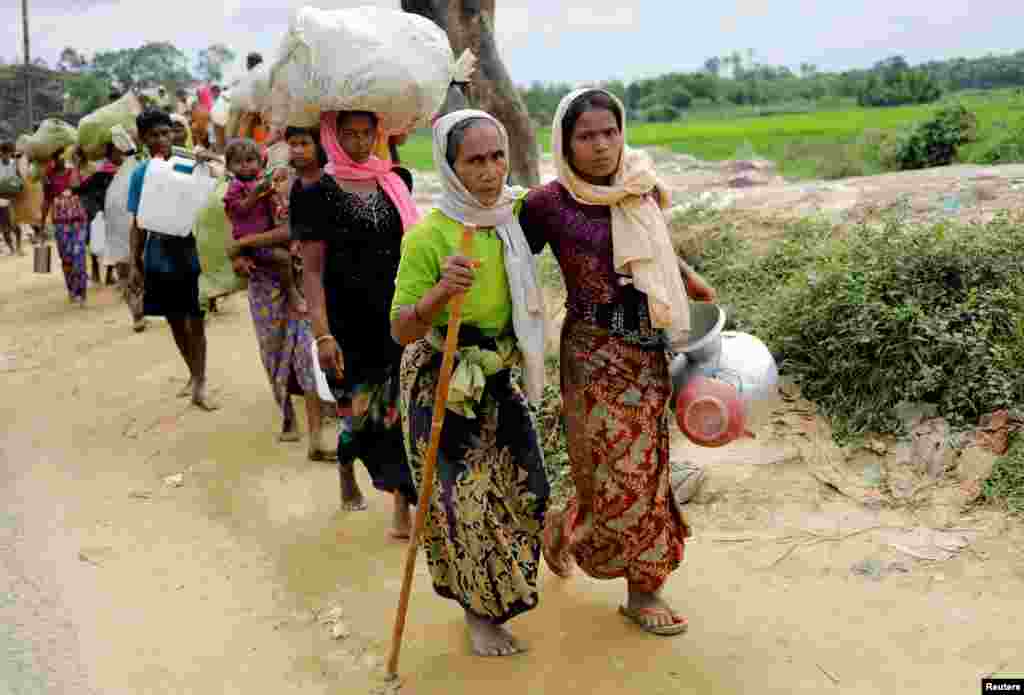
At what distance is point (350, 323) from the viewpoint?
13.6 ft

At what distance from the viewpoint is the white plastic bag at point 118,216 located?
972 cm

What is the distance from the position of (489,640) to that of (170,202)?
405 centimetres

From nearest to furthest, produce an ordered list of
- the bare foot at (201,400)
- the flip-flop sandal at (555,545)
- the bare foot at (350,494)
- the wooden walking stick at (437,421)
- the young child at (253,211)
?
1. the wooden walking stick at (437,421)
2. the flip-flop sandal at (555,545)
3. the bare foot at (350,494)
4. the young child at (253,211)
5. the bare foot at (201,400)

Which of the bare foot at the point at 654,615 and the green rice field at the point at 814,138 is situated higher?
the green rice field at the point at 814,138

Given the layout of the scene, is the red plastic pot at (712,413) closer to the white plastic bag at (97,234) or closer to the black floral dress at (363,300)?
the black floral dress at (363,300)

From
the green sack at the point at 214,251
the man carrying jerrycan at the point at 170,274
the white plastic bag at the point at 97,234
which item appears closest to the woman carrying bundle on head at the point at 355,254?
the green sack at the point at 214,251

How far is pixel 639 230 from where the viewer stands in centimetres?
317

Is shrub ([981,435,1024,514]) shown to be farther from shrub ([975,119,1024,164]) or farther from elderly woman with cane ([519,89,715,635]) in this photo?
shrub ([975,119,1024,164])

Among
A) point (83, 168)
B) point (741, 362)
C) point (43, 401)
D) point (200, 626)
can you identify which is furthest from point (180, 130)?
point (741, 362)

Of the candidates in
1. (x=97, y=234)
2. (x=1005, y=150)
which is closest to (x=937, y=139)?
(x=1005, y=150)

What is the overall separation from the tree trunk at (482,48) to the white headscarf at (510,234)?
3.99 m

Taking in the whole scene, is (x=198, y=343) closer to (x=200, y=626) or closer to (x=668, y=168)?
(x=200, y=626)

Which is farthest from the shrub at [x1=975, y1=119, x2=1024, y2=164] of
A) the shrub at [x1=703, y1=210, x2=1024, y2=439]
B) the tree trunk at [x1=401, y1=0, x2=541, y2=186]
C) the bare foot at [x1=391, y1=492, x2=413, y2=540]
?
the bare foot at [x1=391, y1=492, x2=413, y2=540]

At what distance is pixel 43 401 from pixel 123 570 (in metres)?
3.55
